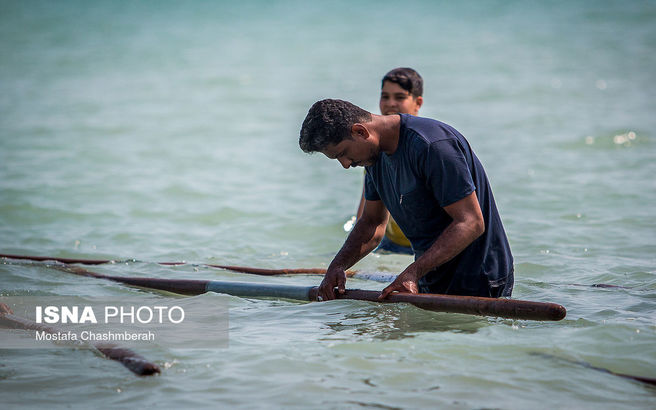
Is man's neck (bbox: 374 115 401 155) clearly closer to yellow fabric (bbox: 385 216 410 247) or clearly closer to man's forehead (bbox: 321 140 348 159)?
man's forehead (bbox: 321 140 348 159)

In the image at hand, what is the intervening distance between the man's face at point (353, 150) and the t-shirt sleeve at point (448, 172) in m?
0.28

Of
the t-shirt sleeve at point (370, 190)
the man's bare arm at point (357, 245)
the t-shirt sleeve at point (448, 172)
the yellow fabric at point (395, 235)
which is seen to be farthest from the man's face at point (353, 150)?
the yellow fabric at point (395, 235)

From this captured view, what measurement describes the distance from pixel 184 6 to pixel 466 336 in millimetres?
31519

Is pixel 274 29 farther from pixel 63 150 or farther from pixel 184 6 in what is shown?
pixel 63 150

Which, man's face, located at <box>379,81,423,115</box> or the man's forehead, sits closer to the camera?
the man's forehead

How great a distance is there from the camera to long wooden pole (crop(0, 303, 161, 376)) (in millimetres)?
3588

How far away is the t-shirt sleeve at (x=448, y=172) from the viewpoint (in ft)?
12.1

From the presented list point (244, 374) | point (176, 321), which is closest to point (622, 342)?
point (244, 374)

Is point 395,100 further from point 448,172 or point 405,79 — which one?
point 448,172

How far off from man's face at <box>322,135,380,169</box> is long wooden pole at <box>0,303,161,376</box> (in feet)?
4.05

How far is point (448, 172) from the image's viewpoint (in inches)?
→ 146

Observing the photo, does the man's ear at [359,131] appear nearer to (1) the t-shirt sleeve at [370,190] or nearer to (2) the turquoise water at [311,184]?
(1) the t-shirt sleeve at [370,190]

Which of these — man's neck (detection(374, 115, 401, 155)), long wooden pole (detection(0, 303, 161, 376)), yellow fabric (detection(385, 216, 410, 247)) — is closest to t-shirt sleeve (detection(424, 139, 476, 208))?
man's neck (detection(374, 115, 401, 155))

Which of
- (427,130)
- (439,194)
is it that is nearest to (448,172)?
(439,194)
